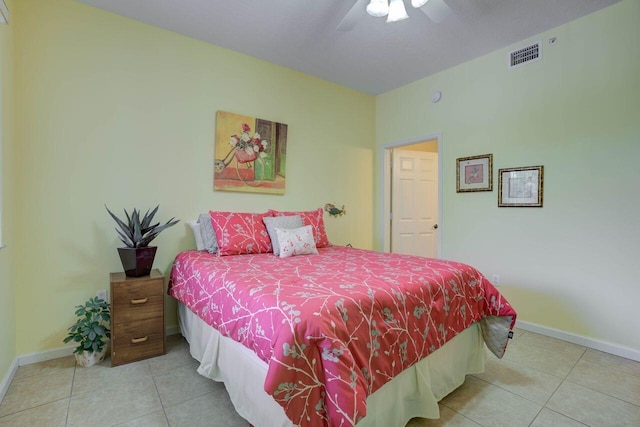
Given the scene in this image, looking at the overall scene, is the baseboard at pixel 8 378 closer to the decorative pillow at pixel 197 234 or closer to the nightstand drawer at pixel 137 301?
the nightstand drawer at pixel 137 301

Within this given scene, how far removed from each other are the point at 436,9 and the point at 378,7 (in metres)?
0.39

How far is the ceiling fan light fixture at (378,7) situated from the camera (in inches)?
74.7

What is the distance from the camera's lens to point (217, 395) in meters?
1.77

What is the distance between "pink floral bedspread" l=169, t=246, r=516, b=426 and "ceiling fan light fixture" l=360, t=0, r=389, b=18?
1.65 m

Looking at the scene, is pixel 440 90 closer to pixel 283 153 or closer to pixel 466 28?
pixel 466 28

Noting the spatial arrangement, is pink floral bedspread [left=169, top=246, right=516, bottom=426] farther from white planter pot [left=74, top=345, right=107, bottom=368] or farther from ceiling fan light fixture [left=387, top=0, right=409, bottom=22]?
ceiling fan light fixture [left=387, top=0, right=409, bottom=22]

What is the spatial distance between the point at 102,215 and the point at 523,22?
12.6ft

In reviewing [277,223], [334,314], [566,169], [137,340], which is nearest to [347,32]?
[277,223]

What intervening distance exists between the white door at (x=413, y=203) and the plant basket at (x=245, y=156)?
203 centimetres

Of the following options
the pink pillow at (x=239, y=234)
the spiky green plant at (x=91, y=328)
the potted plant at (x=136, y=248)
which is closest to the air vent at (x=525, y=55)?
the pink pillow at (x=239, y=234)

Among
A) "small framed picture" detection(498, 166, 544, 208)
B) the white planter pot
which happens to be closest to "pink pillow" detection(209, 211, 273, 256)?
the white planter pot

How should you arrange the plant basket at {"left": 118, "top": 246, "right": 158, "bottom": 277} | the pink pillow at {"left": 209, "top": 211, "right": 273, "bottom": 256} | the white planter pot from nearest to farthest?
the white planter pot
the plant basket at {"left": 118, "top": 246, "right": 158, "bottom": 277}
the pink pillow at {"left": 209, "top": 211, "right": 273, "bottom": 256}

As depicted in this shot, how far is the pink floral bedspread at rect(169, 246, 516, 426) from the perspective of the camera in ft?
3.51

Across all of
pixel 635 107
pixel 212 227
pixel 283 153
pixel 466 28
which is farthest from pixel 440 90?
pixel 212 227
